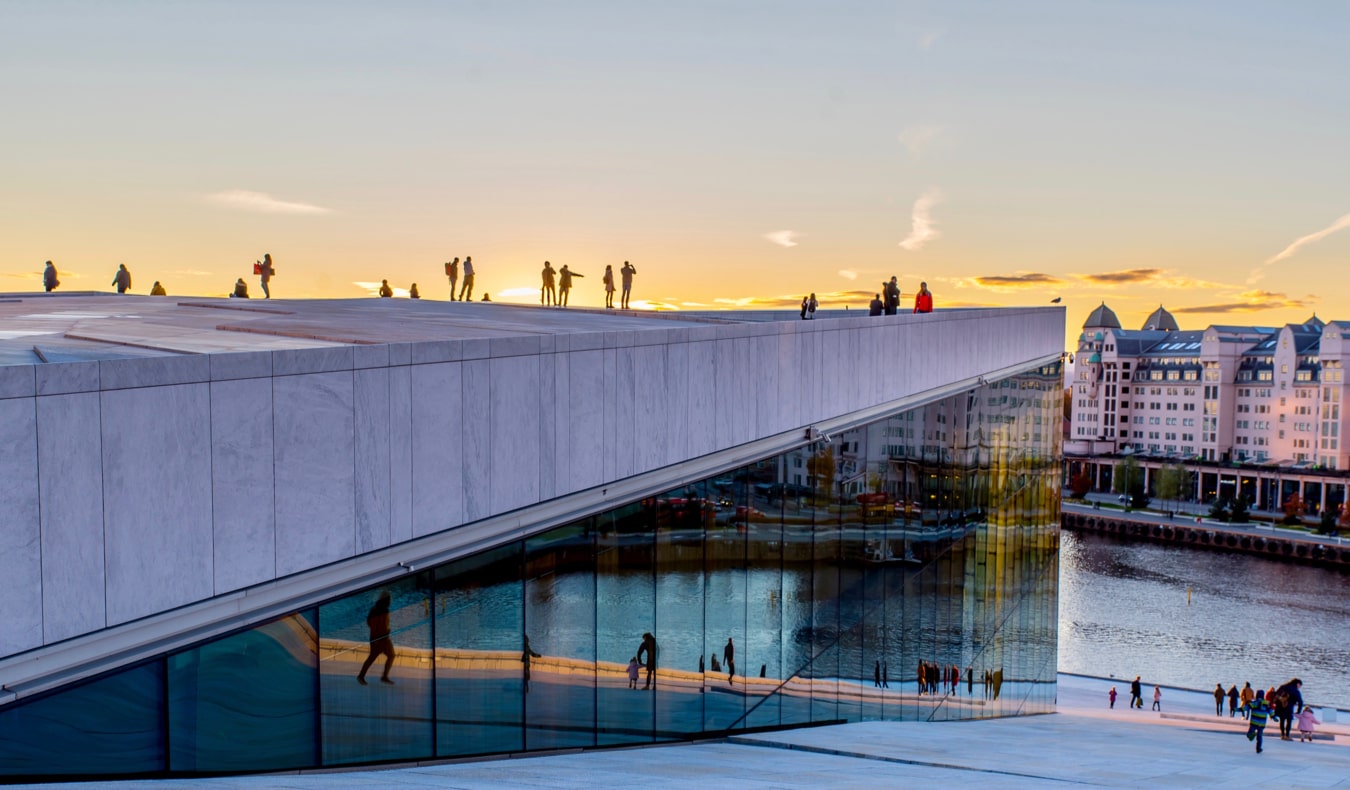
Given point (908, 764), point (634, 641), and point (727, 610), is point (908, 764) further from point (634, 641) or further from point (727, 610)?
point (634, 641)

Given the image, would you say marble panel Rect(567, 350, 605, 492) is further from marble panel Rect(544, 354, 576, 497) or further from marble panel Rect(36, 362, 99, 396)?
marble panel Rect(36, 362, 99, 396)

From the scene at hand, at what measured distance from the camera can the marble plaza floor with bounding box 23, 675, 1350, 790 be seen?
9.35 meters

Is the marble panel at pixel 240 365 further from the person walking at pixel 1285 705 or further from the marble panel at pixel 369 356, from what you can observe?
the person walking at pixel 1285 705

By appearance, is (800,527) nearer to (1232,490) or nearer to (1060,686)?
(1060,686)

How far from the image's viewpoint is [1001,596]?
91.2 ft

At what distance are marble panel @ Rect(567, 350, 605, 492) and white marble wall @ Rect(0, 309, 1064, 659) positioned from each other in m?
0.02

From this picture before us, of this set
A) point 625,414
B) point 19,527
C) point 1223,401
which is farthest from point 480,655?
point 1223,401

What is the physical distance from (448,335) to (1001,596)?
61.1ft

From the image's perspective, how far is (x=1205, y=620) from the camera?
72.6 m

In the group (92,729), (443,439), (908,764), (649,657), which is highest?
(443,439)

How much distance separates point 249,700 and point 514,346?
11.8ft

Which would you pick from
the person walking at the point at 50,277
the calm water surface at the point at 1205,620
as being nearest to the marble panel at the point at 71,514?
the person walking at the point at 50,277

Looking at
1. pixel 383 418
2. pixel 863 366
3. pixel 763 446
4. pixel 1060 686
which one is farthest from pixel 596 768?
pixel 1060 686

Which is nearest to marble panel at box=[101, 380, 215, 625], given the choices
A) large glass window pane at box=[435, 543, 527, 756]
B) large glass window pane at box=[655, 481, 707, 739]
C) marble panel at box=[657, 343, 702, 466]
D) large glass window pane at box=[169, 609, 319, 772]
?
large glass window pane at box=[169, 609, 319, 772]
